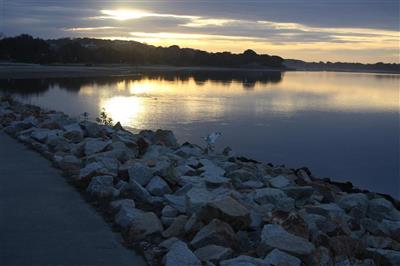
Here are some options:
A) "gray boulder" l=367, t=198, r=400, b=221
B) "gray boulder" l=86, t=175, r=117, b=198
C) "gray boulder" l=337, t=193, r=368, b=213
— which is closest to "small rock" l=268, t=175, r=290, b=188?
"gray boulder" l=337, t=193, r=368, b=213

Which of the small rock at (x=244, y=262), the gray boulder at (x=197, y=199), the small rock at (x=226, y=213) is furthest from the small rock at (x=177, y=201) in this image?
the small rock at (x=244, y=262)

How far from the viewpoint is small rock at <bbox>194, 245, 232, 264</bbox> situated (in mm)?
4910

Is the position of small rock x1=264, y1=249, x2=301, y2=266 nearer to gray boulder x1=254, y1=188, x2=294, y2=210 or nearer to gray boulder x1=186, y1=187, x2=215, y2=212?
gray boulder x1=186, y1=187, x2=215, y2=212

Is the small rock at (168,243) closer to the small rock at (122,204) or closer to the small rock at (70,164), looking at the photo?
the small rock at (122,204)

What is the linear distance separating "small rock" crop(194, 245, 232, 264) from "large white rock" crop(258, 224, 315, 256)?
1.19 ft

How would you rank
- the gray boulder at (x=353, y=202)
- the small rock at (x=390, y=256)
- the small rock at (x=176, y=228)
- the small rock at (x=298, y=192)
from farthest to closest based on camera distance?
1. the gray boulder at (x=353, y=202)
2. the small rock at (x=298, y=192)
3. the small rock at (x=390, y=256)
4. the small rock at (x=176, y=228)

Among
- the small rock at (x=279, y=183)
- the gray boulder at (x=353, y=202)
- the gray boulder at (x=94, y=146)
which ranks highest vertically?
the gray boulder at (x=94, y=146)

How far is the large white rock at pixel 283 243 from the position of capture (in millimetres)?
5078

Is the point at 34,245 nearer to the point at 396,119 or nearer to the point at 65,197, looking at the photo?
the point at 65,197

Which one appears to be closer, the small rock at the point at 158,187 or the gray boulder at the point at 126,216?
the gray boulder at the point at 126,216

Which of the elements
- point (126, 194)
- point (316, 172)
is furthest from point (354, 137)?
point (126, 194)

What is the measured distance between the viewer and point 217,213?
564 centimetres

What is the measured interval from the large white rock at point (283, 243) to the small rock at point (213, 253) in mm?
363

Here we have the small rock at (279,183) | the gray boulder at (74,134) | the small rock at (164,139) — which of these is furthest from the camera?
the small rock at (164,139)
